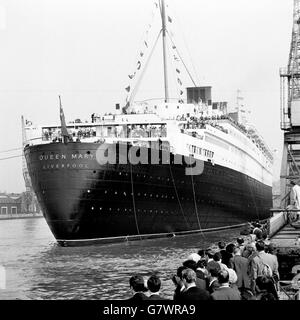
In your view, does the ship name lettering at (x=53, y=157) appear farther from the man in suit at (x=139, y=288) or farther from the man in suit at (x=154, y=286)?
the man in suit at (x=154, y=286)

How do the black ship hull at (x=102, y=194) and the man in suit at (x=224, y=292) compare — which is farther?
the black ship hull at (x=102, y=194)

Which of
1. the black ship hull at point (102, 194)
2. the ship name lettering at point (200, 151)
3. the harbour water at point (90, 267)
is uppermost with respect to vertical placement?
the ship name lettering at point (200, 151)

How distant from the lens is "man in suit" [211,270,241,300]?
6.07 meters

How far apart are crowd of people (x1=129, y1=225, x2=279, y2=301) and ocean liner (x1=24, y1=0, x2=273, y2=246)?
15547 millimetres

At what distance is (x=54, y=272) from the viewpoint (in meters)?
18.9

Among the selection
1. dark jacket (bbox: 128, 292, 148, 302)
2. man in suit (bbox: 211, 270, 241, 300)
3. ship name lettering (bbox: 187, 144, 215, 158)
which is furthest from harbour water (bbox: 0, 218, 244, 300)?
dark jacket (bbox: 128, 292, 148, 302)

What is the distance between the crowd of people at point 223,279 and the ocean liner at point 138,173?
1555 cm

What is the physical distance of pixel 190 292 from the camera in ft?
19.4

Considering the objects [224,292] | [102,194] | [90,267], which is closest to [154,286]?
[224,292]

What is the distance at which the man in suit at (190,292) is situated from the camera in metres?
5.78

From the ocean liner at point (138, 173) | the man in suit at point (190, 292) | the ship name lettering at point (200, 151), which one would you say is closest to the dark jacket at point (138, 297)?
the man in suit at point (190, 292)

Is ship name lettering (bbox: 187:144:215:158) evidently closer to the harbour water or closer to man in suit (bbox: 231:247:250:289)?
the harbour water

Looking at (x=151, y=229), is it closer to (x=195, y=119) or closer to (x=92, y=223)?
(x=92, y=223)

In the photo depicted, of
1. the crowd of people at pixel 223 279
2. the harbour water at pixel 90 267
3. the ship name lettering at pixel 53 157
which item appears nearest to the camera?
the crowd of people at pixel 223 279
